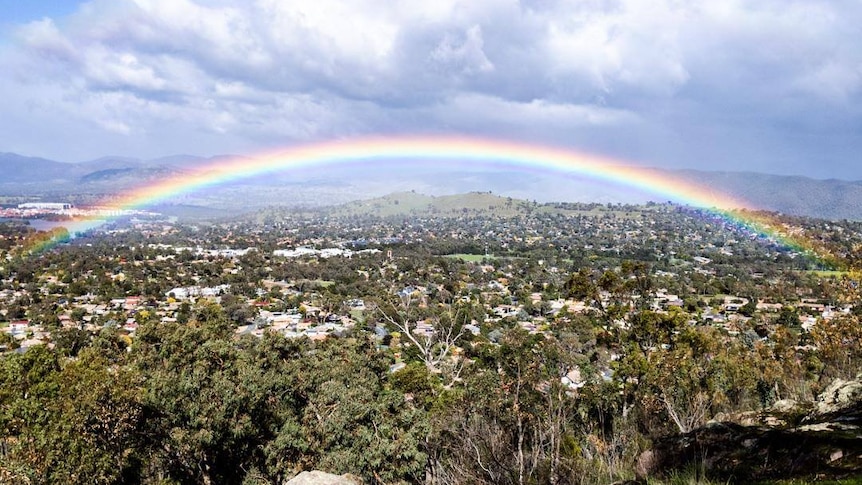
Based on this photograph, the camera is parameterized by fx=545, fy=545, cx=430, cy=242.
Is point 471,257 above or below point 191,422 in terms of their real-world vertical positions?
below

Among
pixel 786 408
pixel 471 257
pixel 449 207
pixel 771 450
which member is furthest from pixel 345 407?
pixel 449 207

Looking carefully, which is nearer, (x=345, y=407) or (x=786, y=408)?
(x=786, y=408)

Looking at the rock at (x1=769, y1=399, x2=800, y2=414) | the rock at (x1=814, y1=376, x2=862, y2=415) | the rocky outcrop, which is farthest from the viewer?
the rock at (x1=769, y1=399, x2=800, y2=414)

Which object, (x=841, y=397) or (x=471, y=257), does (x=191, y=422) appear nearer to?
(x=841, y=397)

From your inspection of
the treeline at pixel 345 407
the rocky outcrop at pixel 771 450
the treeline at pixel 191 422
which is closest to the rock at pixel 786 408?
the rocky outcrop at pixel 771 450

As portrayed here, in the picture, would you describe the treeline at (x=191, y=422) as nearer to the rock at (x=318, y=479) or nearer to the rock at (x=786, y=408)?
the rock at (x=318, y=479)

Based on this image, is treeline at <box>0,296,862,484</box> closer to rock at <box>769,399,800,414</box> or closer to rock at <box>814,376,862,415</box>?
rock at <box>769,399,800,414</box>

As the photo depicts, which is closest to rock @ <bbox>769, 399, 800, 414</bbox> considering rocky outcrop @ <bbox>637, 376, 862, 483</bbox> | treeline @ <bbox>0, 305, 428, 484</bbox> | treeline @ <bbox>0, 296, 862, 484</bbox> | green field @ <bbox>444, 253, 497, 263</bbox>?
rocky outcrop @ <bbox>637, 376, 862, 483</bbox>

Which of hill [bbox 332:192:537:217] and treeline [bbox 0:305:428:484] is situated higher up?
treeline [bbox 0:305:428:484]
